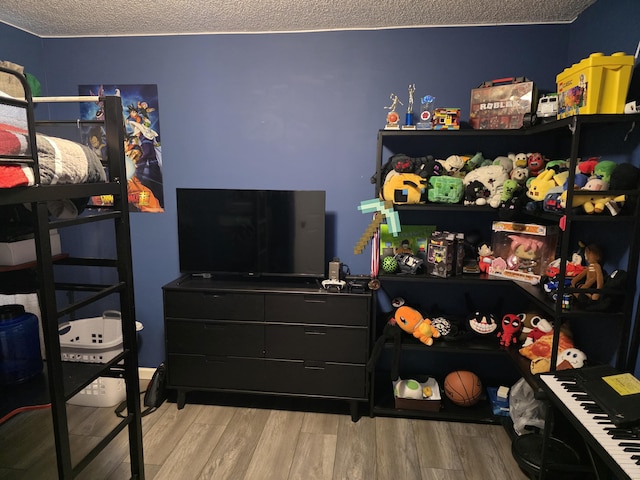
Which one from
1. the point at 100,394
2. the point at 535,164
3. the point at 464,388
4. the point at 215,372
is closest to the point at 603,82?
the point at 535,164

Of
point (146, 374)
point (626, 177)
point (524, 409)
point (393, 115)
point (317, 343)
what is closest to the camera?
point (626, 177)

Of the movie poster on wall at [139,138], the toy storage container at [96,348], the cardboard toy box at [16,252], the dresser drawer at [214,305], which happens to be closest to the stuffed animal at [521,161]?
the dresser drawer at [214,305]

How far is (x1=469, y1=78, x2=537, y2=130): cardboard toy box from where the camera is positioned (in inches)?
90.9

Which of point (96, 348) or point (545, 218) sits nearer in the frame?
→ point (545, 218)

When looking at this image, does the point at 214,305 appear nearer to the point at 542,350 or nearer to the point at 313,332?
the point at 313,332

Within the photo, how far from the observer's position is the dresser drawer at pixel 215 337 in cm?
259

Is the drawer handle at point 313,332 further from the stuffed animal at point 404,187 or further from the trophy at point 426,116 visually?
the trophy at point 426,116

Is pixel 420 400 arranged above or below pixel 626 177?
below

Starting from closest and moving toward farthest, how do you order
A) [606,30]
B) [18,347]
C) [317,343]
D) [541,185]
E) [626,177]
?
[626,177]
[18,347]
[606,30]
[541,185]
[317,343]

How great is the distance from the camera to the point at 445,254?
2.47 metres

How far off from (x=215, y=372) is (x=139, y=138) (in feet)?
5.32

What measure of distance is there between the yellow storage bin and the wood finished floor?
5.76 feet

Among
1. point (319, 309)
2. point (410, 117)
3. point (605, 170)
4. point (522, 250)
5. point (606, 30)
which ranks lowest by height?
point (319, 309)

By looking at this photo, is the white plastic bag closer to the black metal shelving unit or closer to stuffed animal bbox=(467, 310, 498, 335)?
the black metal shelving unit
